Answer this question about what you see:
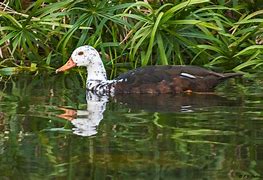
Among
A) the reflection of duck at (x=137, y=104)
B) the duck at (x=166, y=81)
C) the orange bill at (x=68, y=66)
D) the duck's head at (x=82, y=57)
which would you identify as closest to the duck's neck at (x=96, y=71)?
the duck's head at (x=82, y=57)

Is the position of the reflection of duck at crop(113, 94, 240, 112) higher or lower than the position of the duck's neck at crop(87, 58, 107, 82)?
lower

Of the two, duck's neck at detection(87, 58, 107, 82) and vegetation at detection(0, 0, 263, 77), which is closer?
duck's neck at detection(87, 58, 107, 82)

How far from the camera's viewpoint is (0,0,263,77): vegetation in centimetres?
992

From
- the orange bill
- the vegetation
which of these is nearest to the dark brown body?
the vegetation

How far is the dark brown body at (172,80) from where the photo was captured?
874 centimetres

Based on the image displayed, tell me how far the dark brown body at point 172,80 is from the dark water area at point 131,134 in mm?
134

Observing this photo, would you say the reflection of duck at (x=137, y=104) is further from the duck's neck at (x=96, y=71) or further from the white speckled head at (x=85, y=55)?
the white speckled head at (x=85, y=55)

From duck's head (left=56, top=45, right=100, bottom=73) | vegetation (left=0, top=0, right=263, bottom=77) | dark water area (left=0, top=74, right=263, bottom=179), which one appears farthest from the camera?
vegetation (left=0, top=0, right=263, bottom=77)

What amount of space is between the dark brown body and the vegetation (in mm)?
791

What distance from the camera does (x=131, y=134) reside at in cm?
641

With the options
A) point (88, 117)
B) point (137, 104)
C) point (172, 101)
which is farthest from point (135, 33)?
point (88, 117)

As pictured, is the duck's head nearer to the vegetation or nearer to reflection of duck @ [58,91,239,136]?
the vegetation

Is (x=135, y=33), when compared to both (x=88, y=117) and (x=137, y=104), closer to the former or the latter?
(x=137, y=104)

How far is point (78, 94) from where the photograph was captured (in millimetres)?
8875
